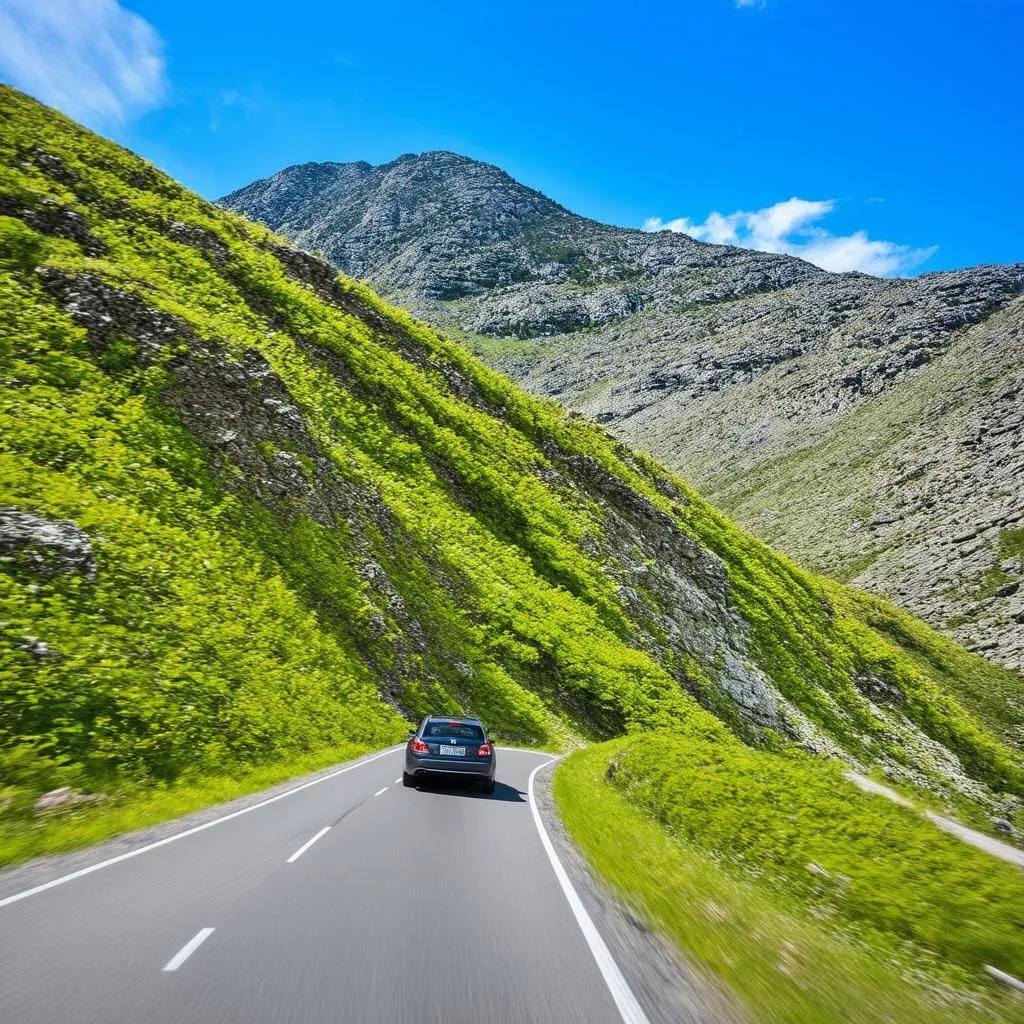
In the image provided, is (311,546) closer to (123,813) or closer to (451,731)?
(451,731)

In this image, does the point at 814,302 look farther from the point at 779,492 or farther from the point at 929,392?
the point at 779,492

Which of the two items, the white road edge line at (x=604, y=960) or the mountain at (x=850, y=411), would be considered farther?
the mountain at (x=850, y=411)

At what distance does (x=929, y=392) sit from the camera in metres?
115

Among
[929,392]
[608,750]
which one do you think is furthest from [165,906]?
[929,392]

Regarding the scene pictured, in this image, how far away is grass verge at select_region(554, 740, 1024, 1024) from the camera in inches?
201

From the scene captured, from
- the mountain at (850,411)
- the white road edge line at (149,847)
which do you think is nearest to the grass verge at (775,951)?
the white road edge line at (149,847)

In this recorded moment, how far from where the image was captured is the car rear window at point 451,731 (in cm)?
1521

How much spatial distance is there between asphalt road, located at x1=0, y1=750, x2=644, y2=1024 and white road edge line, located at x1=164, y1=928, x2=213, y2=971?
0.07 ft

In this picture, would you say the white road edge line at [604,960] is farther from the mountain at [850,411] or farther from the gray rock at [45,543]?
the mountain at [850,411]

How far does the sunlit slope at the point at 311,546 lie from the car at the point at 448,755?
4.25 metres

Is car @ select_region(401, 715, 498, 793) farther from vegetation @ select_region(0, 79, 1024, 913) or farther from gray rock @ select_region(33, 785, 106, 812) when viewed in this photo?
gray rock @ select_region(33, 785, 106, 812)

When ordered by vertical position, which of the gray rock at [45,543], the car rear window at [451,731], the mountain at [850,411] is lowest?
the car rear window at [451,731]

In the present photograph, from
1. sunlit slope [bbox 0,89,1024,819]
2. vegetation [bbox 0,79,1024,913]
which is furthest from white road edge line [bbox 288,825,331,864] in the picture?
sunlit slope [bbox 0,89,1024,819]

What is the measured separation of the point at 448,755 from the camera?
48.8 feet
